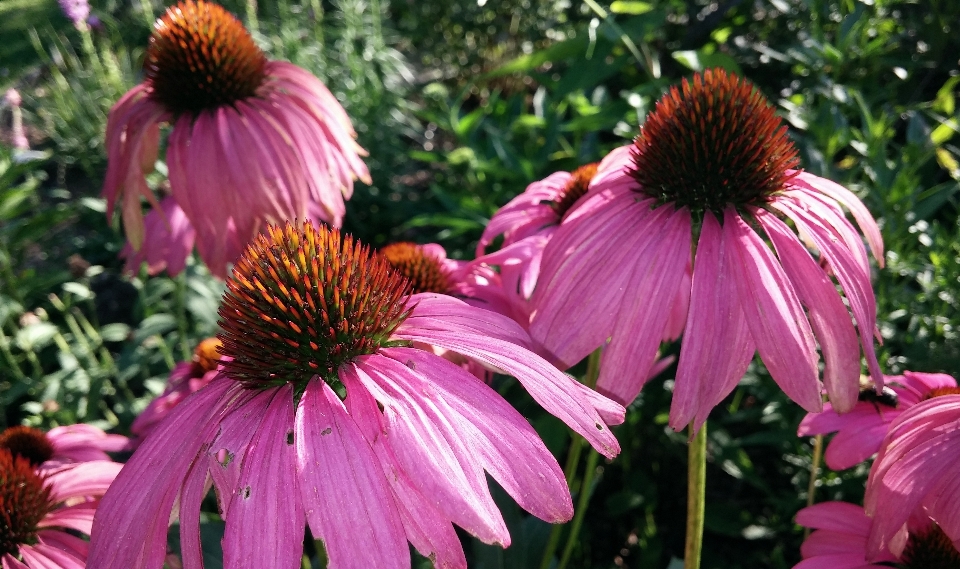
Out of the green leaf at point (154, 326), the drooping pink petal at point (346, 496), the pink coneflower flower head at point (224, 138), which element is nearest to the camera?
the drooping pink petal at point (346, 496)

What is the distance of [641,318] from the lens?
0.85 metres

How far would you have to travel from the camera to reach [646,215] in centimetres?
97

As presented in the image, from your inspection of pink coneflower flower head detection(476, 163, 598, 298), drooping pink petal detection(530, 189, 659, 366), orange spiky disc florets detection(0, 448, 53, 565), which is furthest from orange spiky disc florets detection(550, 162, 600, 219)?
orange spiky disc florets detection(0, 448, 53, 565)

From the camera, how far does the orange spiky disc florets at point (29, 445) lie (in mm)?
1293

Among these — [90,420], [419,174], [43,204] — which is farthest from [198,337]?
[43,204]

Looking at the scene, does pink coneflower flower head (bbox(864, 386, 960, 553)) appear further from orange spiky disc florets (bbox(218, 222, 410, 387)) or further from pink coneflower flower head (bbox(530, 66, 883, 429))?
orange spiky disc florets (bbox(218, 222, 410, 387))

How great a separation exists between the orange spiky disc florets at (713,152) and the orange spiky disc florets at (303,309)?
1.36 feet

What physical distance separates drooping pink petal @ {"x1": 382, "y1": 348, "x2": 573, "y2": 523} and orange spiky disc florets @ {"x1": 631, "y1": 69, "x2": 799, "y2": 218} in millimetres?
445

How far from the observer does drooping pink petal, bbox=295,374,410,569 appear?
57cm

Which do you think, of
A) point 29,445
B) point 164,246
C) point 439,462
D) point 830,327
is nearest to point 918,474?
point 830,327

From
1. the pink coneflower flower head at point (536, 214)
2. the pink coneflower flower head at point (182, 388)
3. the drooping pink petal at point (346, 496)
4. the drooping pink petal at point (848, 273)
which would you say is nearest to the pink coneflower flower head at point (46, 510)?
the pink coneflower flower head at point (182, 388)

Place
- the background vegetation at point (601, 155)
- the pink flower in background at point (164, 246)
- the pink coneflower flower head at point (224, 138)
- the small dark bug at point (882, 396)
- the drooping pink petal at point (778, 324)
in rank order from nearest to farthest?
1. the drooping pink petal at point (778, 324)
2. the small dark bug at point (882, 396)
3. the pink coneflower flower head at point (224, 138)
4. the background vegetation at point (601, 155)
5. the pink flower in background at point (164, 246)

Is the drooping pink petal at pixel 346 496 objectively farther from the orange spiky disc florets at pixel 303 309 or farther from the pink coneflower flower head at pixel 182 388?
the pink coneflower flower head at pixel 182 388

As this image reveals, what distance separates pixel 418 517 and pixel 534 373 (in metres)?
0.19
